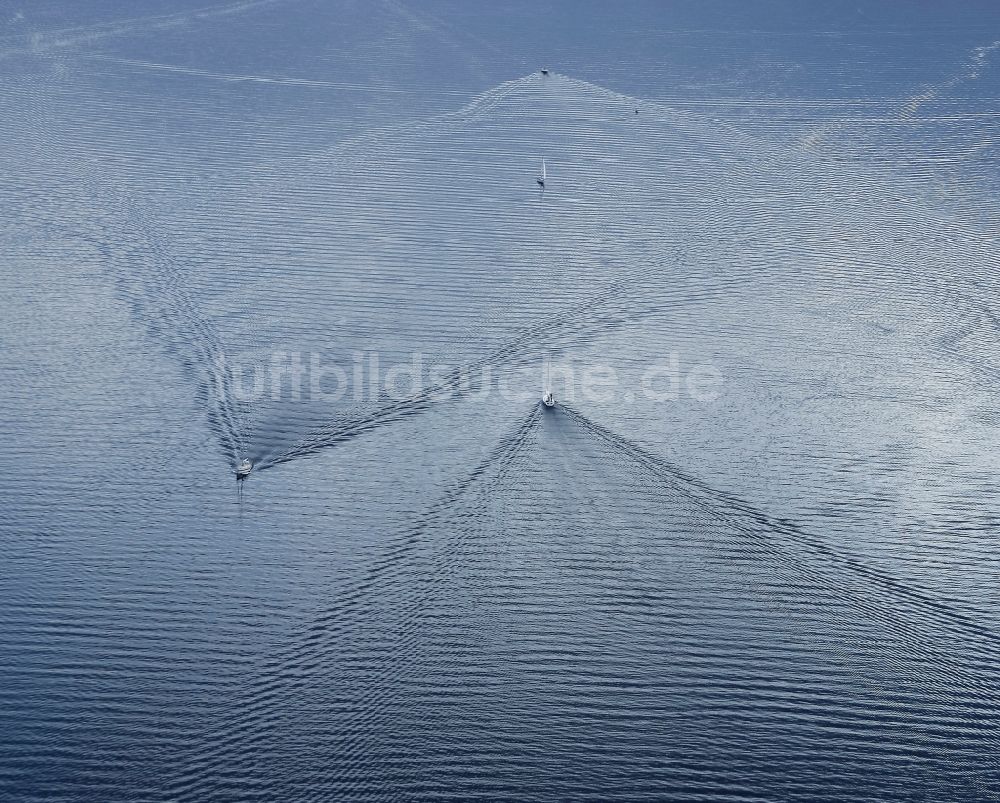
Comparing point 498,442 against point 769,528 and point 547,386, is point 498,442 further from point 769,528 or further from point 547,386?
point 769,528

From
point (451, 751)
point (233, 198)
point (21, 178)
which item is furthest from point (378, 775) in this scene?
point (21, 178)

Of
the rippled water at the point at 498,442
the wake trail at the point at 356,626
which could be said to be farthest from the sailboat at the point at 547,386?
the wake trail at the point at 356,626

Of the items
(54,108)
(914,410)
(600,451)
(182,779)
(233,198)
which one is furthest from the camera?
(54,108)

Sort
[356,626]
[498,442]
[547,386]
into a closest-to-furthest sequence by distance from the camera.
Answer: [356,626] → [498,442] → [547,386]

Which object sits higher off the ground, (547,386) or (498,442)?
(547,386)

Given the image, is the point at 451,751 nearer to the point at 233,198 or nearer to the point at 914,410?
the point at 914,410

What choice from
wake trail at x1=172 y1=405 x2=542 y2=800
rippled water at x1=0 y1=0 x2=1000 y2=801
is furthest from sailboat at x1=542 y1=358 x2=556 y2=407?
wake trail at x1=172 y1=405 x2=542 y2=800

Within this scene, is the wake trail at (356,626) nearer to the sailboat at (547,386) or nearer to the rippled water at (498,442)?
the rippled water at (498,442)

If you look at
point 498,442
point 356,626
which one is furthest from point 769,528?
point 356,626

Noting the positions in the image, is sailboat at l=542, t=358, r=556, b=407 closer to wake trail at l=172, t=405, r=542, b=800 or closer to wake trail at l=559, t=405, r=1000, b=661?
wake trail at l=559, t=405, r=1000, b=661
